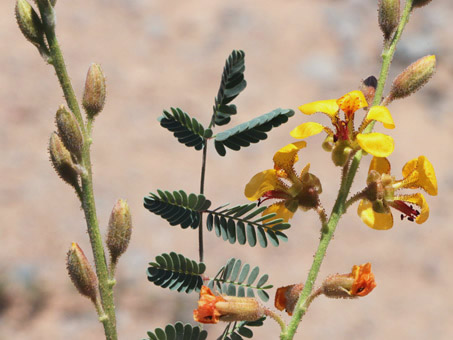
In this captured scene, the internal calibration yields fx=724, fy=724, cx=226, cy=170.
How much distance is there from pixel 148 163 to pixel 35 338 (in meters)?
2.74

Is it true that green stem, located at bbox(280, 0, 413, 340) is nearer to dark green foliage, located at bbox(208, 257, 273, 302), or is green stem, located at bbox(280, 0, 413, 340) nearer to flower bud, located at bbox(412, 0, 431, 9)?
flower bud, located at bbox(412, 0, 431, 9)

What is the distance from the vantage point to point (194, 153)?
9.56m

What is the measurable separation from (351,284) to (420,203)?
0.21m

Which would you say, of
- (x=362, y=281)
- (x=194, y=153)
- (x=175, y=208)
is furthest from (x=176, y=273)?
(x=194, y=153)

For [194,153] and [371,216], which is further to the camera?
[194,153]

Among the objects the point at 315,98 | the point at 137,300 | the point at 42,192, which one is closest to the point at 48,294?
the point at 137,300

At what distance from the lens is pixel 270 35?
10.9 metres

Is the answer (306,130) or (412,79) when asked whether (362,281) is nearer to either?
(306,130)

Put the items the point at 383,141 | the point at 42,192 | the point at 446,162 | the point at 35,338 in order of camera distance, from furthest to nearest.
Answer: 1. the point at 446,162
2. the point at 42,192
3. the point at 35,338
4. the point at 383,141

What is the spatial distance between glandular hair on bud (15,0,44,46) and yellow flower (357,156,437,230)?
0.68m

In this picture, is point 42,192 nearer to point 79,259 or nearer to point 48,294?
point 48,294

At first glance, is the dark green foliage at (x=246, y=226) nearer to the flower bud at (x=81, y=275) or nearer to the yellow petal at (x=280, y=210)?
the yellow petal at (x=280, y=210)

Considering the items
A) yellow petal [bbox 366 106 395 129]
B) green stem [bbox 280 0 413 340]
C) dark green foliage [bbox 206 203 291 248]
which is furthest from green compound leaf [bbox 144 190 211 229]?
yellow petal [bbox 366 106 395 129]

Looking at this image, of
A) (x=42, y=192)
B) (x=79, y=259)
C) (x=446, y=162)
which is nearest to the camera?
(x=79, y=259)
